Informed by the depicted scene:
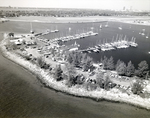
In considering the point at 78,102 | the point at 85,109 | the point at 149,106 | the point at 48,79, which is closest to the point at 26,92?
the point at 48,79

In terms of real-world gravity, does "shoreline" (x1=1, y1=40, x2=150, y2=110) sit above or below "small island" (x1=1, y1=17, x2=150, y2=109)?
below

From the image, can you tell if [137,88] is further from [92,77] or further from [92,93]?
[92,77]

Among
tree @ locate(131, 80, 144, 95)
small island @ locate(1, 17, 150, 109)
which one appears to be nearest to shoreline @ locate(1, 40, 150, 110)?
small island @ locate(1, 17, 150, 109)

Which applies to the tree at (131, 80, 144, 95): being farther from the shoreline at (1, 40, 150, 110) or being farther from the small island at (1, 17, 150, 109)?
the shoreline at (1, 40, 150, 110)

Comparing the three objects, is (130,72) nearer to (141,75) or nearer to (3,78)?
(141,75)

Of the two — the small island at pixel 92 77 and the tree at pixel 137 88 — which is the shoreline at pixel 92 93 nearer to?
the small island at pixel 92 77

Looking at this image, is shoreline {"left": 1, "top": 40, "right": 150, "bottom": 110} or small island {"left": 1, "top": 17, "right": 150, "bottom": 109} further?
small island {"left": 1, "top": 17, "right": 150, "bottom": 109}

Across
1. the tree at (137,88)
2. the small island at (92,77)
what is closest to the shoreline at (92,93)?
the small island at (92,77)

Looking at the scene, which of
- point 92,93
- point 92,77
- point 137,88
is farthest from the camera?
point 92,77

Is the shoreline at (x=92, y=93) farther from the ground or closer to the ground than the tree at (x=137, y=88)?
closer to the ground

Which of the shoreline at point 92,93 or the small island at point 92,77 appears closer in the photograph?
the shoreline at point 92,93

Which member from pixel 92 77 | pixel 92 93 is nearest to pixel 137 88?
pixel 92 93
